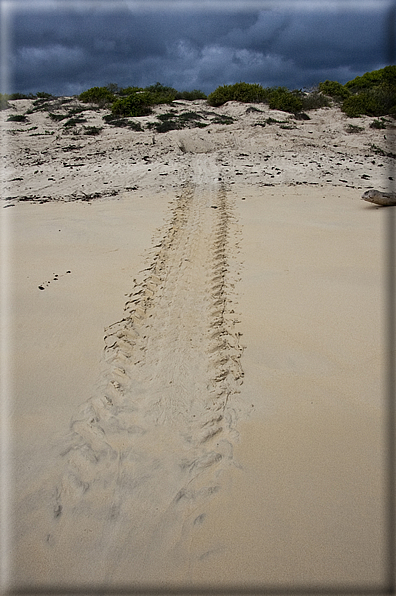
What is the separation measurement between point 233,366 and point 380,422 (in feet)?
3.41

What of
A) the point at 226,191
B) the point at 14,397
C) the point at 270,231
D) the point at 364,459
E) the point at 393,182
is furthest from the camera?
the point at 393,182

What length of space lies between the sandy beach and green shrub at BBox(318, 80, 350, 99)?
1389 centimetres

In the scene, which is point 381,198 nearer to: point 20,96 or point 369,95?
point 369,95

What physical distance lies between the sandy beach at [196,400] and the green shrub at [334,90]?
45.6 feet

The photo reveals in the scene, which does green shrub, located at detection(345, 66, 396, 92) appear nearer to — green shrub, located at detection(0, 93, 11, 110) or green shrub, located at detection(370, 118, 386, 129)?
green shrub, located at detection(370, 118, 386, 129)

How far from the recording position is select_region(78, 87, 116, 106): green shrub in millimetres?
16625

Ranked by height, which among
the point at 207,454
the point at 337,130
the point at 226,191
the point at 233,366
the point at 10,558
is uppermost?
the point at 337,130

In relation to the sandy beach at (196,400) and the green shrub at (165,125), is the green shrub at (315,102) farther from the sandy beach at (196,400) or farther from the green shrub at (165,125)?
the sandy beach at (196,400)

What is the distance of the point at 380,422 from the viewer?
2.33 metres

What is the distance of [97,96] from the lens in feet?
55.9

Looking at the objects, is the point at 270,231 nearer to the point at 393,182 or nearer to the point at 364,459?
the point at 364,459

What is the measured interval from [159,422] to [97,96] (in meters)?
18.3

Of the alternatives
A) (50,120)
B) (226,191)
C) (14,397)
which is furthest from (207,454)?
(50,120)

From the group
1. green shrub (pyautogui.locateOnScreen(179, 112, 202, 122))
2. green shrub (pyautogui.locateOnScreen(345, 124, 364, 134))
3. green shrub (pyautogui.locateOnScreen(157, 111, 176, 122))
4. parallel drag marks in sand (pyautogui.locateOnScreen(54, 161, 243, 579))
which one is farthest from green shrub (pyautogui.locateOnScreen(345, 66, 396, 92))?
parallel drag marks in sand (pyautogui.locateOnScreen(54, 161, 243, 579))
